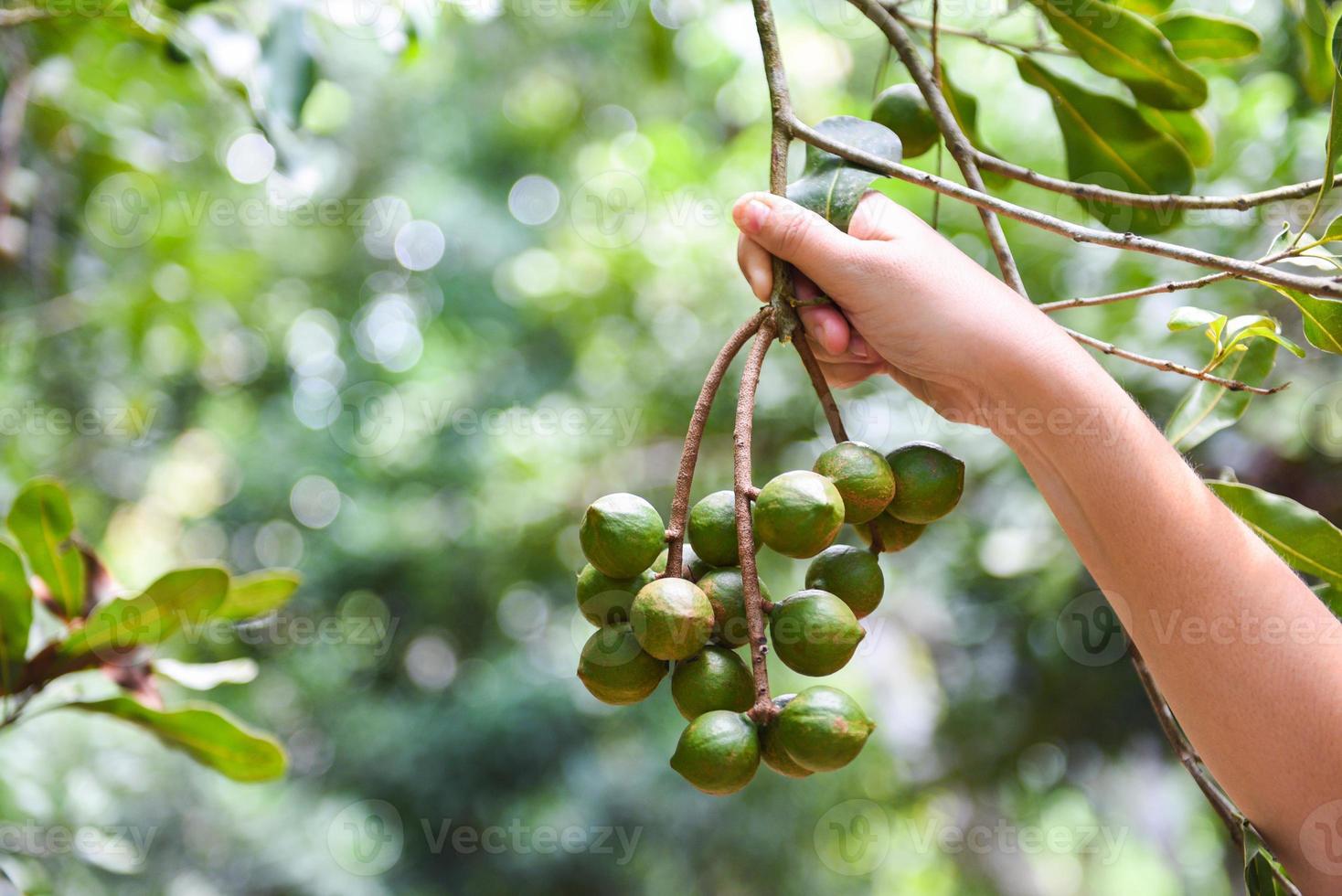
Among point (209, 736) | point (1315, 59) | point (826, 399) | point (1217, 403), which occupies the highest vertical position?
point (1315, 59)

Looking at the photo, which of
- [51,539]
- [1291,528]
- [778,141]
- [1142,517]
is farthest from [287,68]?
[1291,528]

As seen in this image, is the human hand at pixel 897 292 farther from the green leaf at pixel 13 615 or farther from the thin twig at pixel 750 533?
the green leaf at pixel 13 615

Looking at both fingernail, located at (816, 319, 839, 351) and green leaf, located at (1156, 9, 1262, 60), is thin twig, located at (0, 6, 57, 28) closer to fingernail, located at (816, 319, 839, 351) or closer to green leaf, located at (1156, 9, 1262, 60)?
fingernail, located at (816, 319, 839, 351)

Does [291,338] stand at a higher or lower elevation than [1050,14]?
lower

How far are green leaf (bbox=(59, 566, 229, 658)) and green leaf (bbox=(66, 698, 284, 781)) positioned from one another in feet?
0.22

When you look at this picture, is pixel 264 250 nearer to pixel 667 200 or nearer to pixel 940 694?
pixel 667 200

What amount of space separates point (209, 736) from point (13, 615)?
0.26 m

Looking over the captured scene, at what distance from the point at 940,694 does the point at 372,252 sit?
418 cm

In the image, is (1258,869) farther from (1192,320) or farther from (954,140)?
(954,140)

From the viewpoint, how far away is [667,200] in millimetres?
2945

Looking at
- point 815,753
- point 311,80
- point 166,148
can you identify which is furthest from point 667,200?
point 815,753

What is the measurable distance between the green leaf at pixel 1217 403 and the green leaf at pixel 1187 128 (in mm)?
297

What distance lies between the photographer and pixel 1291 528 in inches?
33.8

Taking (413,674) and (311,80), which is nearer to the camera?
(311,80)
